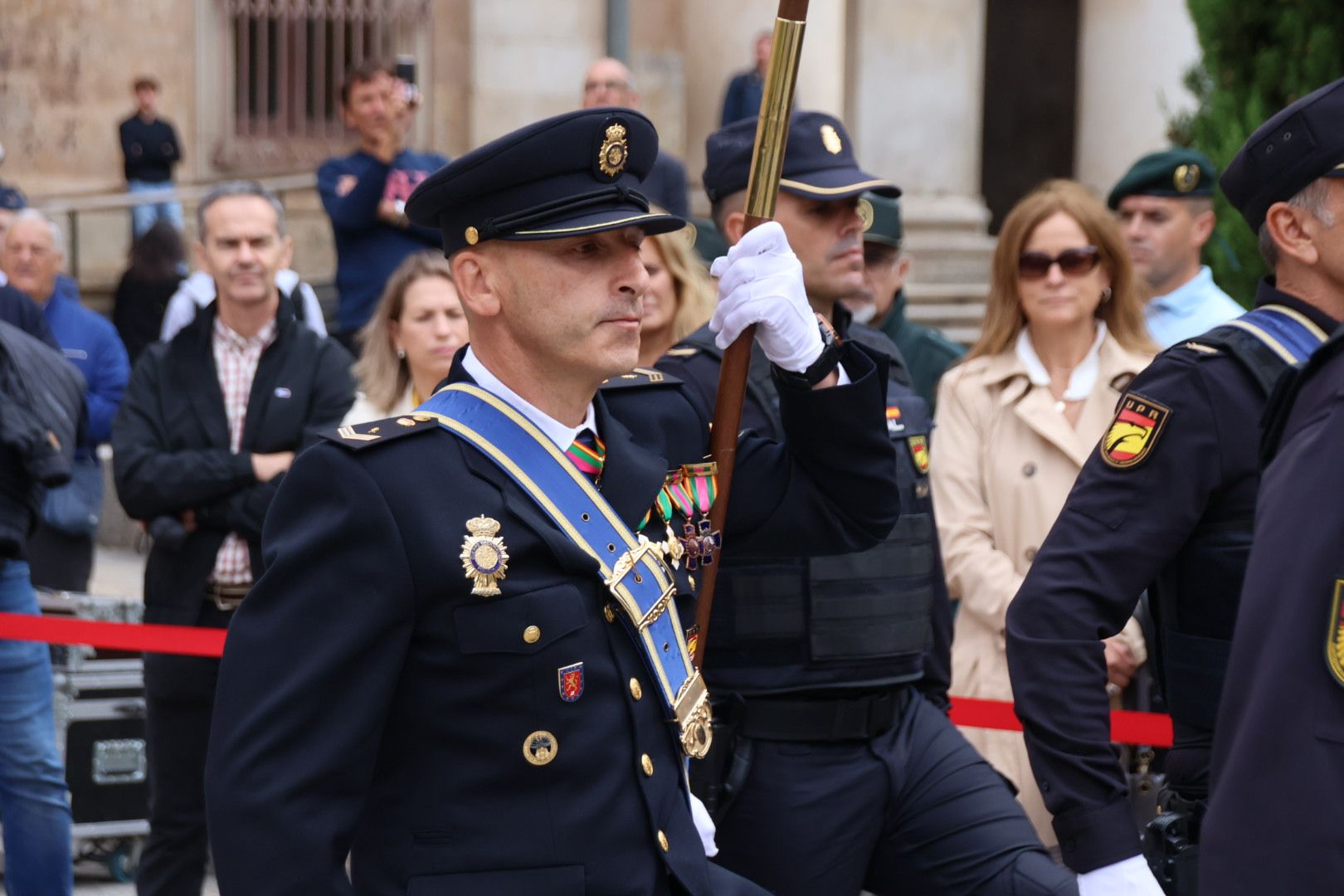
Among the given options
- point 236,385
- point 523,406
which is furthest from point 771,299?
point 236,385

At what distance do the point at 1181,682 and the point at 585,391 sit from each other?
1230mm

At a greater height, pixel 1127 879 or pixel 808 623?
pixel 808 623

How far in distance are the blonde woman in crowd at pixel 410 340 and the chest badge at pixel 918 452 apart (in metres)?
1.61

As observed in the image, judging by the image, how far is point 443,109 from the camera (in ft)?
45.0

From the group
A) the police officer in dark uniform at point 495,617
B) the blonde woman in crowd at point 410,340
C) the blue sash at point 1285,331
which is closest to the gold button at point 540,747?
the police officer in dark uniform at point 495,617

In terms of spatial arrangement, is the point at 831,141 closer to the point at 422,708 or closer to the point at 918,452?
the point at 918,452

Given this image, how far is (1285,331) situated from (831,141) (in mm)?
1372

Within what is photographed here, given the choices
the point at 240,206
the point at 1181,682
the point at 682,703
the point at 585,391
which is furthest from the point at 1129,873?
the point at 240,206

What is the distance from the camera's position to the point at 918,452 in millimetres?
4219

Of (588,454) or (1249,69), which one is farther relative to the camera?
(1249,69)

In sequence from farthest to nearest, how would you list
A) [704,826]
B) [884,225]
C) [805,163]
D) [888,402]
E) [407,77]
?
[407,77] < [884,225] < [805,163] < [888,402] < [704,826]

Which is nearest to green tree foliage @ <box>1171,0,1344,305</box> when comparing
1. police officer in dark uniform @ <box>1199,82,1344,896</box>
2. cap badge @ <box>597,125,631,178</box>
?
cap badge @ <box>597,125,631,178</box>

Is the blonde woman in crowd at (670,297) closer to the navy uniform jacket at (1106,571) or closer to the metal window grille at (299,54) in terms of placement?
the navy uniform jacket at (1106,571)

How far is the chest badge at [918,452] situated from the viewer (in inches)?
165
